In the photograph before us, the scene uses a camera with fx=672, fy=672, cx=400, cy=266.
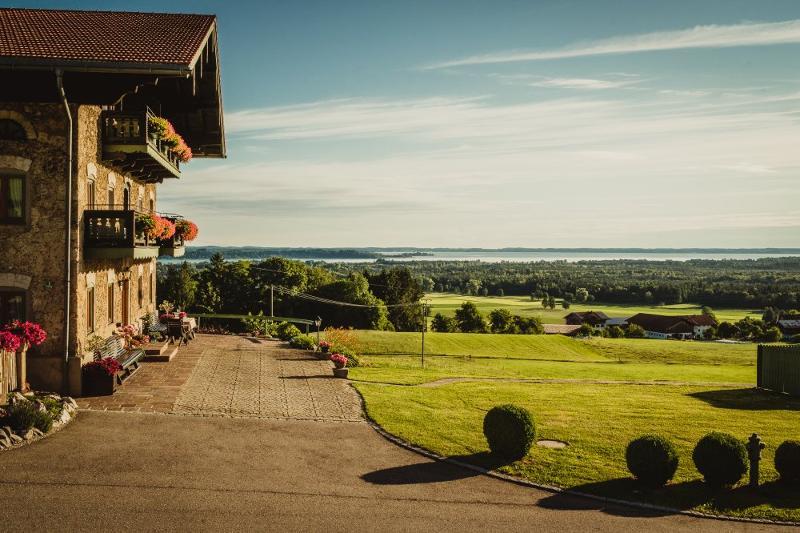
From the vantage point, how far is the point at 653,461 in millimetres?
14820

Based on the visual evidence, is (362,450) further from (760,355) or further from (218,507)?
(760,355)

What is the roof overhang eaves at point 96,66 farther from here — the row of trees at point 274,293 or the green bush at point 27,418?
the row of trees at point 274,293

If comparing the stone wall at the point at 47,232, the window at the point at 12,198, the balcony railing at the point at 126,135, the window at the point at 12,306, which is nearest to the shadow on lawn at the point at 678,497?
the stone wall at the point at 47,232

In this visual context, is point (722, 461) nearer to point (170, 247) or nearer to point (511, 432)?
point (511, 432)

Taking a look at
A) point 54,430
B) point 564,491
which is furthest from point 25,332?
→ point 564,491

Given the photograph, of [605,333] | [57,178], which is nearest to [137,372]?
[57,178]

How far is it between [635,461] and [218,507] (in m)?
9.01

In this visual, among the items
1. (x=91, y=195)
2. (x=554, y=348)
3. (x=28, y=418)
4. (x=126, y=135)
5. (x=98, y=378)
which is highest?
(x=126, y=135)

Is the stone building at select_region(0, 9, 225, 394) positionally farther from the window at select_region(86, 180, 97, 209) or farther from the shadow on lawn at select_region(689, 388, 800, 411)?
the shadow on lawn at select_region(689, 388, 800, 411)

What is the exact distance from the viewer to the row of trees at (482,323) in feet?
353

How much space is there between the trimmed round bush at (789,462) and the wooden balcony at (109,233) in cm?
1879

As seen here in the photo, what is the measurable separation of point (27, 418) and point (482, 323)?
95.2 meters

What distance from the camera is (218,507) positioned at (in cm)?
1252

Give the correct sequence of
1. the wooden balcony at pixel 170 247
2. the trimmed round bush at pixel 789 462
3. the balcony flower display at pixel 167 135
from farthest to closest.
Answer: the wooden balcony at pixel 170 247 < the balcony flower display at pixel 167 135 < the trimmed round bush at pixel 789 462
